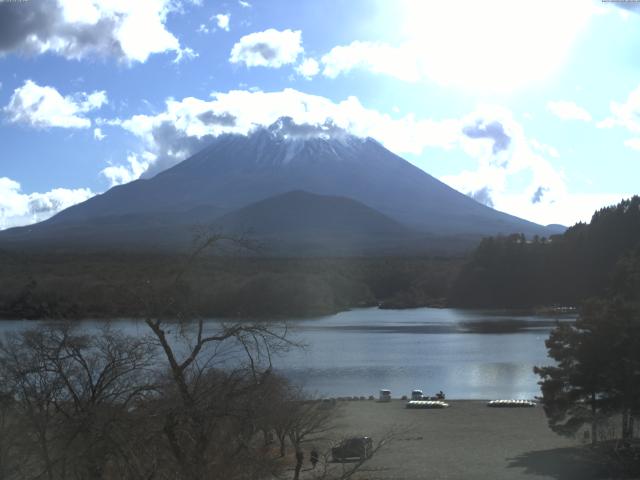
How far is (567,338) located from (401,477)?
11.0 ft

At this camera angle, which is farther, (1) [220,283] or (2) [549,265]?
(2) [549,265]

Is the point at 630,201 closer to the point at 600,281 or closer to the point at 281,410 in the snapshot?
the point at 600,281

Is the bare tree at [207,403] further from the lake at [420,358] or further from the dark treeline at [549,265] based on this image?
the dark treeline at [549,265]

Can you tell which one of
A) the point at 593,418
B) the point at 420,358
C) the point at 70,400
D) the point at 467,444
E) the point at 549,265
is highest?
the point at 549,265

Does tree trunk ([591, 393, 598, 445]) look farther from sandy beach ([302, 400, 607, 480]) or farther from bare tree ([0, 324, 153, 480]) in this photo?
bare tree ([0, 324, 153, 480])

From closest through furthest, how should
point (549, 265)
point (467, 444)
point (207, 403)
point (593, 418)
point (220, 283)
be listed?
point (207, 403) → point (593, 418) → point (467, 444) → point (220, 283) → point (549, 265)

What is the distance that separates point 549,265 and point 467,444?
5020 centimetres

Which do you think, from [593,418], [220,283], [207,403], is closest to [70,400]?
[207,403]

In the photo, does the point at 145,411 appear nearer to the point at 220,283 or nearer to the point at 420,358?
the point at 220,283

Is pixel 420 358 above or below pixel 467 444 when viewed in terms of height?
below

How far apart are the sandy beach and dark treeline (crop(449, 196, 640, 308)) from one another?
139 feet

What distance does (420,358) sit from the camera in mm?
30094

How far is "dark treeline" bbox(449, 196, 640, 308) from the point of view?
190 ft

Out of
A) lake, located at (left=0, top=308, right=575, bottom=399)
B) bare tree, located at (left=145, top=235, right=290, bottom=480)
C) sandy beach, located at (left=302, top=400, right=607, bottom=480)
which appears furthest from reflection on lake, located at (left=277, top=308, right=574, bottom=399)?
bare tree, located at (left=145, top=235, right=290, bottom=480)
